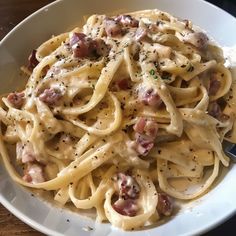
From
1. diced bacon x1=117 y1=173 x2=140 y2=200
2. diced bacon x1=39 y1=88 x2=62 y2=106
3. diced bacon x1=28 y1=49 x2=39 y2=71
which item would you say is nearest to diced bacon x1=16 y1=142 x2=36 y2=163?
diced bacon x1=39 y1=88 x2=62 y2=106

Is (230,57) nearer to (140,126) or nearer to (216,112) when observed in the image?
(216,112)

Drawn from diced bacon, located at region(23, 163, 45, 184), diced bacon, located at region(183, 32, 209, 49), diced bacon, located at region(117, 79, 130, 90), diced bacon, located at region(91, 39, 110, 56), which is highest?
diced bacon, located at region(91, 39, 110, 56)

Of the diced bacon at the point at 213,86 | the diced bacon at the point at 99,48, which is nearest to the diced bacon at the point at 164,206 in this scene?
the diced bacon at the point at 213,86

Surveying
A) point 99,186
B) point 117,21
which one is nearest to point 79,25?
point 117,21

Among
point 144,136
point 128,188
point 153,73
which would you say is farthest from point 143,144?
point 153,73

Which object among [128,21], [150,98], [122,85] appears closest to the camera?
[150,98]

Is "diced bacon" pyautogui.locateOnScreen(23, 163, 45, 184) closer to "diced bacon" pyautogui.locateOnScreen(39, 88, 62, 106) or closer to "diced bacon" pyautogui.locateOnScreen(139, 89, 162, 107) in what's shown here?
"diced bacon" pyautogui.locateOnScreen(39, 88, 62, 106)
